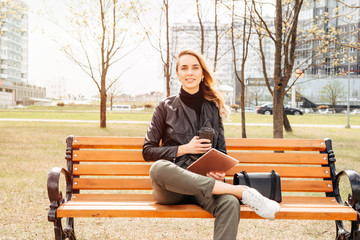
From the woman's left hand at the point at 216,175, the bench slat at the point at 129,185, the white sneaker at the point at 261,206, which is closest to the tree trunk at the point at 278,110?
the bench slat at the point at 129,185

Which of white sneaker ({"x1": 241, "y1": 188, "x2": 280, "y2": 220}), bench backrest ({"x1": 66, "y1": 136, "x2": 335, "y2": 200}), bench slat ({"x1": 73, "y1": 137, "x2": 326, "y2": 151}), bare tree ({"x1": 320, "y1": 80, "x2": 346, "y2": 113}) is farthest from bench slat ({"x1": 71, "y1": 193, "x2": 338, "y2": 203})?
bare tree ({"x1": 320, "y1": 80, "x2": 346, "y2": 113})

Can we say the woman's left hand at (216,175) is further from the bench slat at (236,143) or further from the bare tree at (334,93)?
the bare tree at (334,93)

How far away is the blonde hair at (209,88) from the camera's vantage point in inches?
125

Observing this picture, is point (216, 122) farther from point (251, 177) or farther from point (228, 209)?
point (228, 209)

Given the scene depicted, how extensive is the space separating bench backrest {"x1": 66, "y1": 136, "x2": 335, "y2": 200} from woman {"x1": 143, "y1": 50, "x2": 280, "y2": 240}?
40 cm

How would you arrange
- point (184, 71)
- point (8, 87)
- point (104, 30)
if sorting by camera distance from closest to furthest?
point (184, 71) → point (104, 30) → point (8, 87)

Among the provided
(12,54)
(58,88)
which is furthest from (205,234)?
(58,88)

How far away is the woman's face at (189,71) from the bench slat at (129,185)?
0.99m

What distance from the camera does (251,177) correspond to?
2.79 metres

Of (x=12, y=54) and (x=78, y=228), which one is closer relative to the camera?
(x=78, y=228)

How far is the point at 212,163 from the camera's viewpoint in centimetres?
274

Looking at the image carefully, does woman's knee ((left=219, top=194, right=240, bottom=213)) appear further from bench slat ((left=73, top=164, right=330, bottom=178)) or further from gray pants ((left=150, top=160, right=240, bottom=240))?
bench slat ((left=73, top=164, right=330, bottom=178))

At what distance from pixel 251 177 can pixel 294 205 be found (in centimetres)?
49

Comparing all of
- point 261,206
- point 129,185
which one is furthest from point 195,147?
point 129,185
